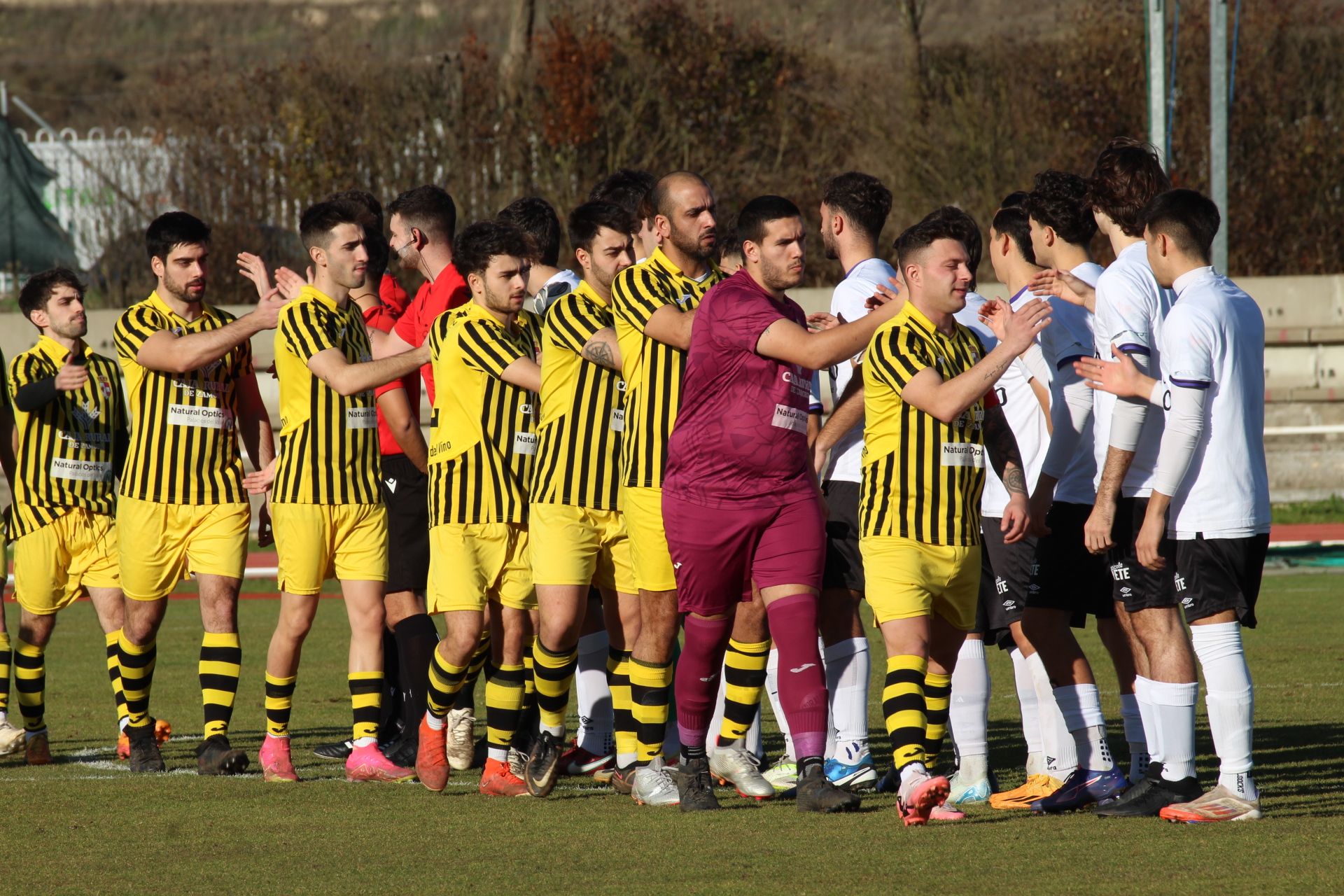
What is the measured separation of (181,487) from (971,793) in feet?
11.9

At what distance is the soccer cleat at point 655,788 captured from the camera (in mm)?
6734

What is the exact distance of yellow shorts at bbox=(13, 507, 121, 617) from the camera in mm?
8391

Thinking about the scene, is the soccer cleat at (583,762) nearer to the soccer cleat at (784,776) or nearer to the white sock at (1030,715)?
the soccer cleat at (784,776)

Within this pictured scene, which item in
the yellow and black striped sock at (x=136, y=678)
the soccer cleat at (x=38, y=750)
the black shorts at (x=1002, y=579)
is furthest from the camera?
the soccer cleat at (x=38, y=750)

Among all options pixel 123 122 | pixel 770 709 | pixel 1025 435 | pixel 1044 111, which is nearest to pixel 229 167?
pixel 123 122

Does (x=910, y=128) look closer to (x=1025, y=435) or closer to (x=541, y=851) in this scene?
(x=1025, y=435)

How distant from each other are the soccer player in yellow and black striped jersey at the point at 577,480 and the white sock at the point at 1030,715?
61.9 inches

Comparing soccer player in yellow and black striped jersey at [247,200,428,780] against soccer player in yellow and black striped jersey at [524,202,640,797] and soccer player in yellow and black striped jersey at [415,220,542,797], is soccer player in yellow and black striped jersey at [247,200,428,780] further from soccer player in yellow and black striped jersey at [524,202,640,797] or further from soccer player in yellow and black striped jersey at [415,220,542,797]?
soccer player in yellow and black striped jersey at [524,202,640,797]

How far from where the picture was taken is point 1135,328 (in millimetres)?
6363

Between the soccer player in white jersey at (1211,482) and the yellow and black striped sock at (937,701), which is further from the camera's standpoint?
the yellow and black striped sock at (937,701)

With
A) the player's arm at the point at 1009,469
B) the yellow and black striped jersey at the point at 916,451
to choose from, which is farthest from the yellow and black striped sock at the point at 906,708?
the player's arm at the point at 1009,469

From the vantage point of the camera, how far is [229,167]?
26.3m

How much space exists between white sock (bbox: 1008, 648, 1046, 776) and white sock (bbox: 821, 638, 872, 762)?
610mm

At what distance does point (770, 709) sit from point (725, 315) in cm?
378
